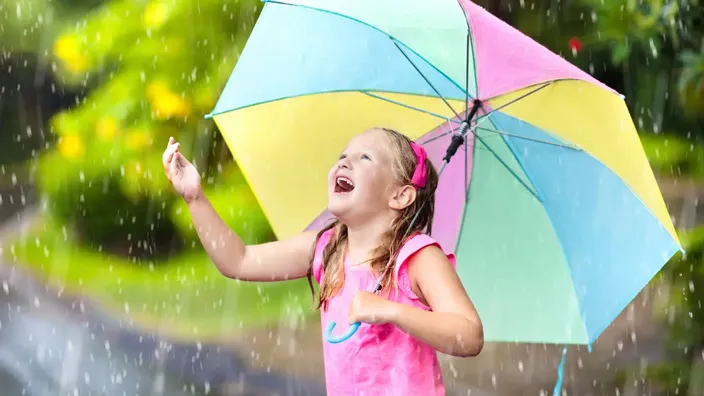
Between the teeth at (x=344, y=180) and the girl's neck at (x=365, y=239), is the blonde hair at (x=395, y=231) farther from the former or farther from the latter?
the teeth at (x=344, y=180)

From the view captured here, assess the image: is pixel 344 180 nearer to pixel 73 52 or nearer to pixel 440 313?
pixel 440 313

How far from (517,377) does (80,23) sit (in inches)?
168

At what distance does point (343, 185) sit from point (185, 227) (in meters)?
4.83

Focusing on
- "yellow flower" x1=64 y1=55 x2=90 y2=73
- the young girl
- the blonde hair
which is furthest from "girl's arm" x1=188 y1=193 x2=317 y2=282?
"yellow flower" x1=64 y1=55 x2=90 y2=73

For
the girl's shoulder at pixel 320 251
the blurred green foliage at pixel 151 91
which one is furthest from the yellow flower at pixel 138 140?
the girl's shoulder at pixel 320 251

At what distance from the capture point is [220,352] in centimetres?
734

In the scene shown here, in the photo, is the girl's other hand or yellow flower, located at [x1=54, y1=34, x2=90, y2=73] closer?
the girl's other hand

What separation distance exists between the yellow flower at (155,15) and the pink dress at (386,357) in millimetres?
4644

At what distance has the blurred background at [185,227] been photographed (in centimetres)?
657

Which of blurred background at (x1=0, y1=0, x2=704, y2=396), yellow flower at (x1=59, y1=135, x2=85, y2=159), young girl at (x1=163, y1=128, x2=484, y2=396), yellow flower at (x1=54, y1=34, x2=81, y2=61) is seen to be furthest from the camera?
yellow flower at (x1=59, y1=135, x2=85, y2=159)

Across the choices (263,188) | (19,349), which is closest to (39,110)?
(19,349)

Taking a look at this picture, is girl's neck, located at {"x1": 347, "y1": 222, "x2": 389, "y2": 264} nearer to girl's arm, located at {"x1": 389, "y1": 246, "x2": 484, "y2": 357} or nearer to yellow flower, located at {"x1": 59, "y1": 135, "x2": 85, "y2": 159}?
girl's arm, located at {"x1": 389, "y1": 246, "x2": 484, "y2": 357}

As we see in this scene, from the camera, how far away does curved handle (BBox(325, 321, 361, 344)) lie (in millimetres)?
3010

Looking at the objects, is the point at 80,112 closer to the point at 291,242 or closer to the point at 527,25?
the point at 527,25
